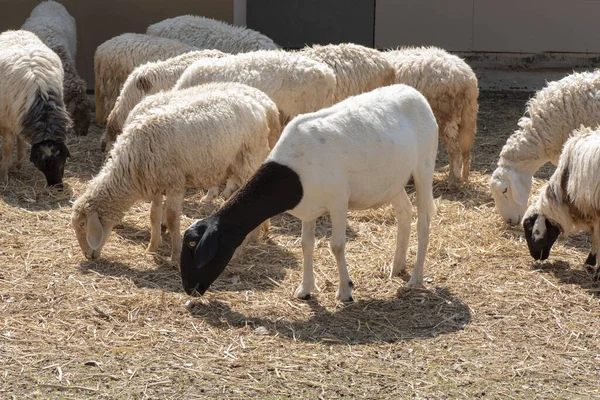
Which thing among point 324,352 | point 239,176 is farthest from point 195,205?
point 324,352

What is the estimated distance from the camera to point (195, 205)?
904cm

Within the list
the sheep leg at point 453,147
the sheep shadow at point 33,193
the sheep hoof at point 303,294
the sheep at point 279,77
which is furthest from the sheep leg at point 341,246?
the sheep leg at point 453,147

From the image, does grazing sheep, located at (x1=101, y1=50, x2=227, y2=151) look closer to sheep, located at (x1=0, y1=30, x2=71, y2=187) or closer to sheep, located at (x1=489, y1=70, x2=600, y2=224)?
sheep, located at (x1=0, y1=30, x2=71, y2=187)

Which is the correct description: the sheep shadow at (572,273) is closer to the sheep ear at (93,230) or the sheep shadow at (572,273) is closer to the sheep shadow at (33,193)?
the sheep ear at (93,230)

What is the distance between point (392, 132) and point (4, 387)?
10.1 feet

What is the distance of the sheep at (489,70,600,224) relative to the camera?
26.9 ft

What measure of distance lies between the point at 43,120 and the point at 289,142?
4.08 m

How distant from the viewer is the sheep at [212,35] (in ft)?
36.5

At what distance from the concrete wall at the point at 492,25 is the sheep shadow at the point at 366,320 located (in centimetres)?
846

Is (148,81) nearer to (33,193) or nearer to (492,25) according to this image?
(33,193)

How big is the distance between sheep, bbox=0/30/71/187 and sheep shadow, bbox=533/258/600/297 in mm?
4932

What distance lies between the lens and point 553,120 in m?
8.28

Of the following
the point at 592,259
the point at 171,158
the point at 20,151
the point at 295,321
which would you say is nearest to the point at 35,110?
the point at 20,151

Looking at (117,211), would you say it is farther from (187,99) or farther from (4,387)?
(4,387)
